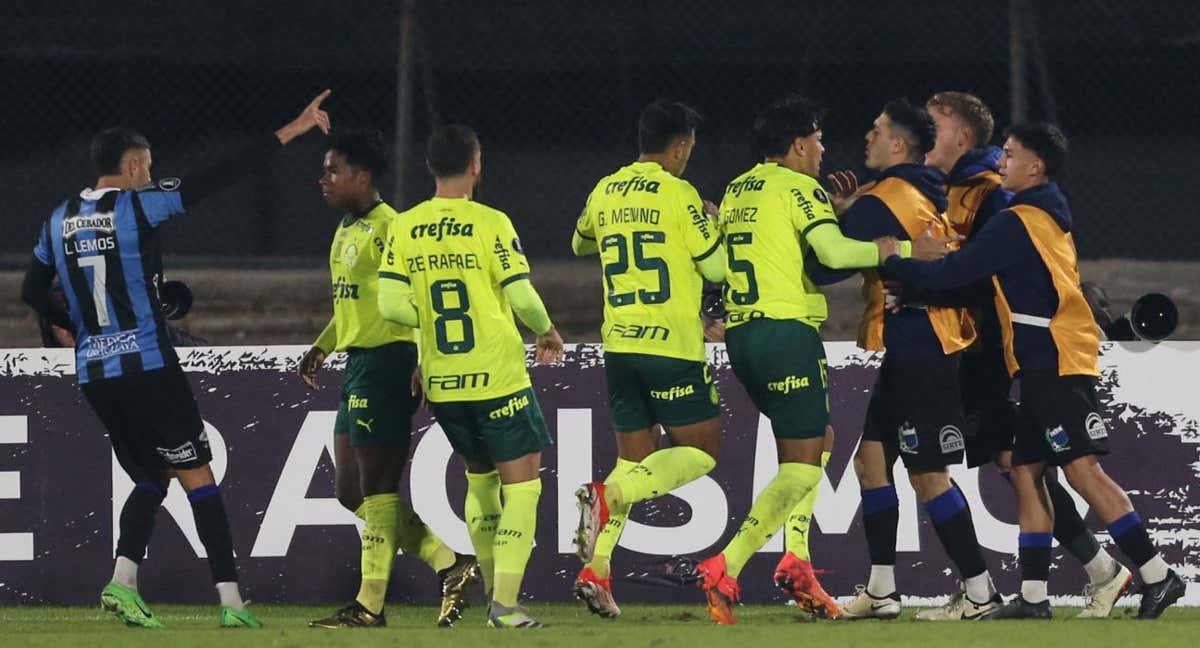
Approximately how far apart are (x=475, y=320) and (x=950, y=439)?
1.83 metres

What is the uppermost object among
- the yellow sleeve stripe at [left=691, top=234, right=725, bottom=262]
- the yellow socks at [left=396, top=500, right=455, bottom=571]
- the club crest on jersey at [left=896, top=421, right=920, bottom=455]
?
the yellow sleeve stripe at [left=691, top=234, right=725, bottom=262]

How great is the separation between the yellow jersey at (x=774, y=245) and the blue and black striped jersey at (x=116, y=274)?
2.10 metres

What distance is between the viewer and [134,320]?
7648 mm

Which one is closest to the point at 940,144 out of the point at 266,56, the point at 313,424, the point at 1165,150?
the point at 313,424

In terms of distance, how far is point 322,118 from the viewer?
7.78m

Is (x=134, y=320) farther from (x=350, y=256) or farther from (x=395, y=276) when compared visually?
(x=395, y=276)

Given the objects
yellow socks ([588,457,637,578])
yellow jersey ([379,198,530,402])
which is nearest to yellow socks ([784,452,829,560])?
yellow socks ([588,457,637,578])

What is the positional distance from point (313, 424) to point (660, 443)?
1526 mm

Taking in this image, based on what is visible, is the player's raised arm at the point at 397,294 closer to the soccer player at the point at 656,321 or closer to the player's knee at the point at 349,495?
the soccer player at the point at 656,321

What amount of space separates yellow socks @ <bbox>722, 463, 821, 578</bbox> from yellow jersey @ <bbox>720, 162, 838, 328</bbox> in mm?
569

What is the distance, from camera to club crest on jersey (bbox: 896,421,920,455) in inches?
297

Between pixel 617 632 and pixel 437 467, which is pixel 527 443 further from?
pixel 437 467

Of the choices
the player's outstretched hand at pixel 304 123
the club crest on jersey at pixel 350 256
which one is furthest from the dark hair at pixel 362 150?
the club crest on jersey at pixel 350 256

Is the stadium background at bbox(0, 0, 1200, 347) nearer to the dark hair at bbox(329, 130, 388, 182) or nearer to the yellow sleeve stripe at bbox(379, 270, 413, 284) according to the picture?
the dark hair at bbox(329, 130, 388, 182)
